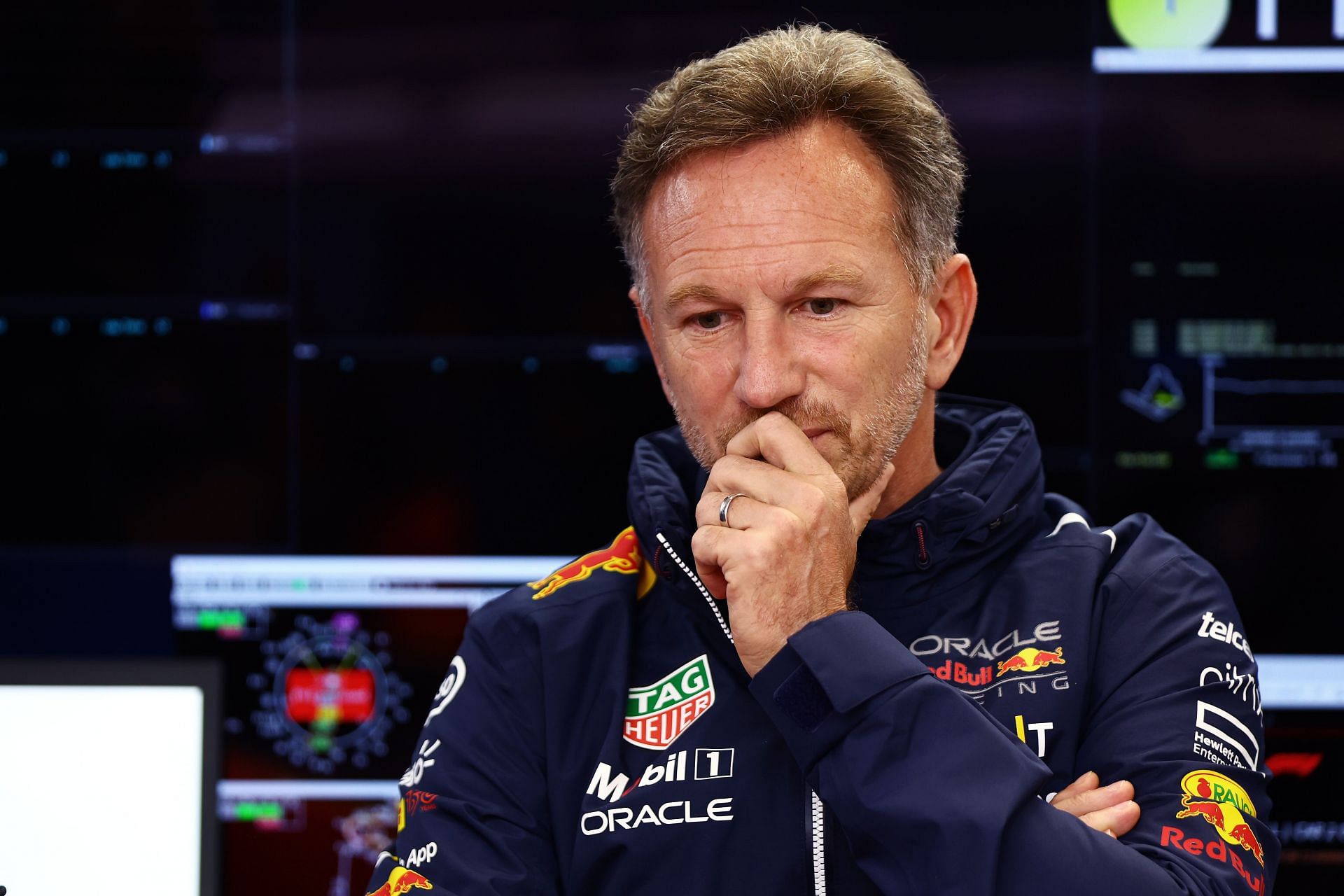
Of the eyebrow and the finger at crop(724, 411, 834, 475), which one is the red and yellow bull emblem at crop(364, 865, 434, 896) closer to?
the finger at crop(724, 411, 834, 475)

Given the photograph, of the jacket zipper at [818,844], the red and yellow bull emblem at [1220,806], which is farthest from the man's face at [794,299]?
the red and yellow bull emblem at [1220,806]

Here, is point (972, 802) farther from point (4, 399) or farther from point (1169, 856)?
point (4, 399)

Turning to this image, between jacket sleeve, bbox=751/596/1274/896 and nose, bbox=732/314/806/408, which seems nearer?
jacket sleeve, bbox=751/596/1274/896

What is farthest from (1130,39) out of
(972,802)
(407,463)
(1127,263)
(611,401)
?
(972,802)

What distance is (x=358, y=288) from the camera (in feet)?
8.20

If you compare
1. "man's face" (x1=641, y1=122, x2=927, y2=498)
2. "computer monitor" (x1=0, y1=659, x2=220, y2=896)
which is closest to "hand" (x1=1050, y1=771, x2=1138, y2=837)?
"man's face" (x1=641, y1=122, x2=927, y2=498)

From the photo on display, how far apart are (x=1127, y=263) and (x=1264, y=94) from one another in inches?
15.7

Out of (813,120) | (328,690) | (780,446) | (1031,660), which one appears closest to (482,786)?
(780,446)

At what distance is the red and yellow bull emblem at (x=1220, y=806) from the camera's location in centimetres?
131

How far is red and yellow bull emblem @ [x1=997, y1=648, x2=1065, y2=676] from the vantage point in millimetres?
1478

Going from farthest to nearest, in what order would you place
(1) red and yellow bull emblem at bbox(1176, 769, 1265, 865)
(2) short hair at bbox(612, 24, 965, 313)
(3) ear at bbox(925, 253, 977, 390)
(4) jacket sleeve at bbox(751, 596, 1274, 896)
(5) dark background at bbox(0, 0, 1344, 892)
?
1. (5) dark background at bbox(0, 0, 1344, 892)
2. (3) ear at bbox(925, 253, 977, 390)
3. (2) short hair at bbox(612, 24, 965, 313)
4. (1) red and yellow bull emblem at bbox(1176, 769, 1265, 865)
5. (4) jacket sleeve at bbox(751, 596, 1274, 896)

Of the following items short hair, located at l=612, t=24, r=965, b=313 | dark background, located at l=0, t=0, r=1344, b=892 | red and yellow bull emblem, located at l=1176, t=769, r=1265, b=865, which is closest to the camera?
red and yellow bull emblem, located at l=1176, t=769, r=1265, b=865

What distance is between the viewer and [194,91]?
249 cm

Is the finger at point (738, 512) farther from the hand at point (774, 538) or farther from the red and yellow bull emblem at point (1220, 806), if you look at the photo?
the red and yellow bull emblem at point (1220, 806)
